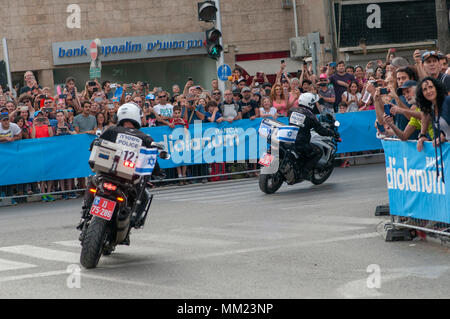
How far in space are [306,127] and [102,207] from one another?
8072mm

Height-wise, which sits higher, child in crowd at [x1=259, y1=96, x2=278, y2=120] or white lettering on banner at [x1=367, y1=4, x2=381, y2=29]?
white lettering on banner at [x1=367, y1=4, x2=381, y2=29]

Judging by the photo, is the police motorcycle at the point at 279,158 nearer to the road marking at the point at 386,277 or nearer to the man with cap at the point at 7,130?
the man with cap at the point at 7,130

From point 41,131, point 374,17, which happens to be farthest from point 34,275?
point 374,17

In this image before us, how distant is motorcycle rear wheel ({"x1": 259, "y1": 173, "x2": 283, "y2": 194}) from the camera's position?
56.0 ft

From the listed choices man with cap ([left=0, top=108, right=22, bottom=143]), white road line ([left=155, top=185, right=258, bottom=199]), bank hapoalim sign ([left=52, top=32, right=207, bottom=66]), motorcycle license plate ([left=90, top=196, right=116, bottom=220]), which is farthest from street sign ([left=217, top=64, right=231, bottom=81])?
motorcycle license plate ([left=90, top=196, right=116, bottom=220])

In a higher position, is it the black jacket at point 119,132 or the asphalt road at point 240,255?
the black jacket at point 119,132

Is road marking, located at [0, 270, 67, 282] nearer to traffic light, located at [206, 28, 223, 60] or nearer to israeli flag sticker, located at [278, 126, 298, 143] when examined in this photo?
israeli flag sticker, located at [278, 126, 298, 143]

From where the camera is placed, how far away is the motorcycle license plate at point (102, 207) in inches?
379

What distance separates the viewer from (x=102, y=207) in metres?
9.67

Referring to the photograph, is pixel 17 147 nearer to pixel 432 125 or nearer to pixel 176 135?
pixel 176 135

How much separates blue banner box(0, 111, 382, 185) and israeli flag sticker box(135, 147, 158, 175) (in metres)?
9.44

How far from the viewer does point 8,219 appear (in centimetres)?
1605

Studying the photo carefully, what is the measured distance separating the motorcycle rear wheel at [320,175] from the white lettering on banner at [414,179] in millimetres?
6591

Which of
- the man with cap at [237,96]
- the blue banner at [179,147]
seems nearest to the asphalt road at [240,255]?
the blue banner at [179,147]
